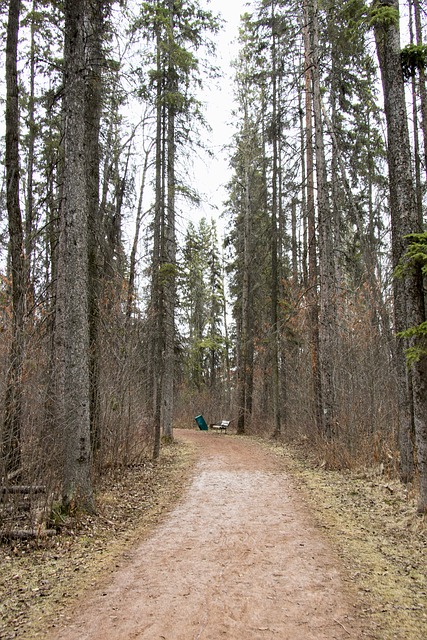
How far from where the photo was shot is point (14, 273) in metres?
7.83

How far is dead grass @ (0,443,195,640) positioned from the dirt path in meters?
0.23

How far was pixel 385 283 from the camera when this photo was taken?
1148 centimetres

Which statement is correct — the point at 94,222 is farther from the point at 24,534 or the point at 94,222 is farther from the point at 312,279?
the point at 312,279

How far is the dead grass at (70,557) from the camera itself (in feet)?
13.5

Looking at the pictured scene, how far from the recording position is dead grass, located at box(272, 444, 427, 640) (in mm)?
3965

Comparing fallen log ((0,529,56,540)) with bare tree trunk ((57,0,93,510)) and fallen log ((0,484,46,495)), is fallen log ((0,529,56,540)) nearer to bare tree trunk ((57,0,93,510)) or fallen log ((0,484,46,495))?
fallen log ((0,484,46,495))

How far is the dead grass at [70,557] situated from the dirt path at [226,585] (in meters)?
0.23

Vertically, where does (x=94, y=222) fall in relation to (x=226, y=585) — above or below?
above

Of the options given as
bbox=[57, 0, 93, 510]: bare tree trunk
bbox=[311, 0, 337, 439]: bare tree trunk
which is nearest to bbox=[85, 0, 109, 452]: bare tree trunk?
bbox=[57, 0, 93, 510]: bare tree trunk

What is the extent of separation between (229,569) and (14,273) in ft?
18.5

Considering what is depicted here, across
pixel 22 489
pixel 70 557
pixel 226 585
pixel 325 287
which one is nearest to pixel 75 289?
pixel 22 489

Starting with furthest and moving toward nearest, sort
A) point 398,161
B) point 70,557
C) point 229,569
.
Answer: point 398,161
point 70,557
point 229,569

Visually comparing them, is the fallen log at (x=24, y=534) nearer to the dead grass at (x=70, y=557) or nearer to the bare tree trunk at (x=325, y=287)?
the dead grass at (x=70, y=557)

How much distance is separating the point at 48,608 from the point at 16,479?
216 cm
